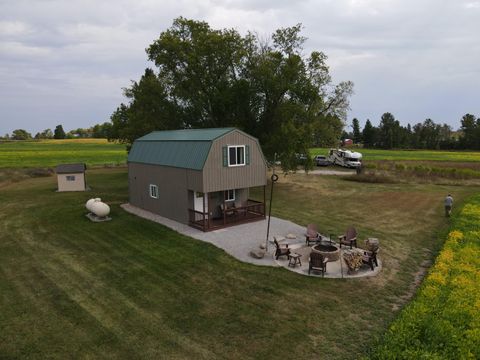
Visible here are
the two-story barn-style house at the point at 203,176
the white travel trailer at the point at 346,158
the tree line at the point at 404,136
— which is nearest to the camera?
the two-story barn-style house at the point at 203,176

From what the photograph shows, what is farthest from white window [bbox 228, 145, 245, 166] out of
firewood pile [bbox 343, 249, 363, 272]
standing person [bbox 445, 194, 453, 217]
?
standing person [bbox 445, 194, 453, 217]

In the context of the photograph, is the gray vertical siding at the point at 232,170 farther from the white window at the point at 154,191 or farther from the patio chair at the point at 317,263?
the patio chair at the point at 317,263

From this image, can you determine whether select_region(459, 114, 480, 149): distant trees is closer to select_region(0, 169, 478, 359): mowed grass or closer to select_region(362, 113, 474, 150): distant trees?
select_region(362, 113, 474, 150): distant trees

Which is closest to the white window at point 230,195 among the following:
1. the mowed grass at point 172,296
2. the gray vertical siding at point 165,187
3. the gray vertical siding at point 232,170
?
the gray vertical siding at point 232,170

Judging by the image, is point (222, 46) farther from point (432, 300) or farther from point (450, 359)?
point (450, 359)

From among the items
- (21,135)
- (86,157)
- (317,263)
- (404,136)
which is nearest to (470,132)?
(404,136)

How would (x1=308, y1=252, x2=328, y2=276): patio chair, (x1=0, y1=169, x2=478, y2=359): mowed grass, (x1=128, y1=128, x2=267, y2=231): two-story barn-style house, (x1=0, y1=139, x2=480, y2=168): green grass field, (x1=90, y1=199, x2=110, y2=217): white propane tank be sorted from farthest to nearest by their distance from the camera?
(x1=0, y1=139, x2=480, y2=168): green grass field, (x1=90, y1=199, x2=110, y2=217): white propane tank, (x1=128, y1=128, x2=267, y2=231): two-story barn-style house, (x1=308, y1=252, x2=328, y2=276): patio chair, (x1=0, y1=169, x2=478, y2=359): mowed grass

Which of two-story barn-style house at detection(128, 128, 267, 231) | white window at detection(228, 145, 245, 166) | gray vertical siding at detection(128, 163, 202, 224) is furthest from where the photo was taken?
gray vertical siding at detection(128, 163, 202, 224)
